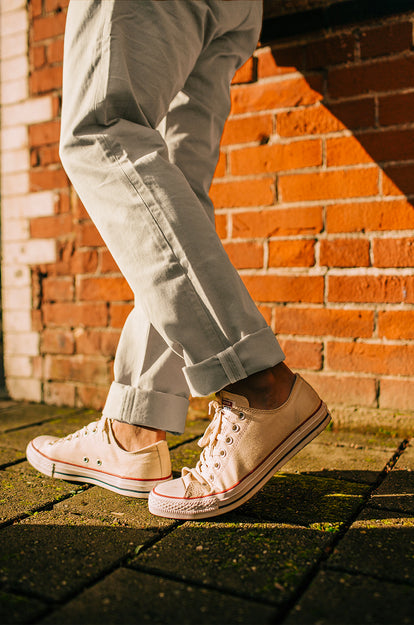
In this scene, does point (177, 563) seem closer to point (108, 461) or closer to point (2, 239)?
point (108, 461)

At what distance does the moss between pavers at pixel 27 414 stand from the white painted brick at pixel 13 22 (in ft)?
5.24

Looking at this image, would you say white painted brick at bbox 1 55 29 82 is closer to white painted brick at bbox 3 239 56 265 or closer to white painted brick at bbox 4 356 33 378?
white painted brick at bbox 3 239 56 265

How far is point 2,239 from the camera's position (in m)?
2.32

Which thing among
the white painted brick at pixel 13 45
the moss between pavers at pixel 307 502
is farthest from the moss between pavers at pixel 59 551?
the white painted brick at pixel 13 45

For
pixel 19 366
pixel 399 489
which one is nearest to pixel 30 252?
pixel 19 366

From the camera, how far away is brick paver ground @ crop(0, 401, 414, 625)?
0.73m

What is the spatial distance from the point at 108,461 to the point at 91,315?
96 centimetres

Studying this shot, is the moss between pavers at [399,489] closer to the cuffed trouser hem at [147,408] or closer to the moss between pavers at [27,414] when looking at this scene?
the cuffed trouser hem at [147,408]

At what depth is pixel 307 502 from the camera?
1129 mm

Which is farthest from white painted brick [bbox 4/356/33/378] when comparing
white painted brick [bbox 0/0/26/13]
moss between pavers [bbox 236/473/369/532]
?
white painted brick [bbox 0/0/26/13]

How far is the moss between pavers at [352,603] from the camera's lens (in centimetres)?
70

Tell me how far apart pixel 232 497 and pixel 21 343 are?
153 centimetres

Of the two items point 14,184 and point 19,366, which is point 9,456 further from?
point 14,184

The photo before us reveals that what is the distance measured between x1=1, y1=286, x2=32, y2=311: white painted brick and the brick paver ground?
1009 mm
